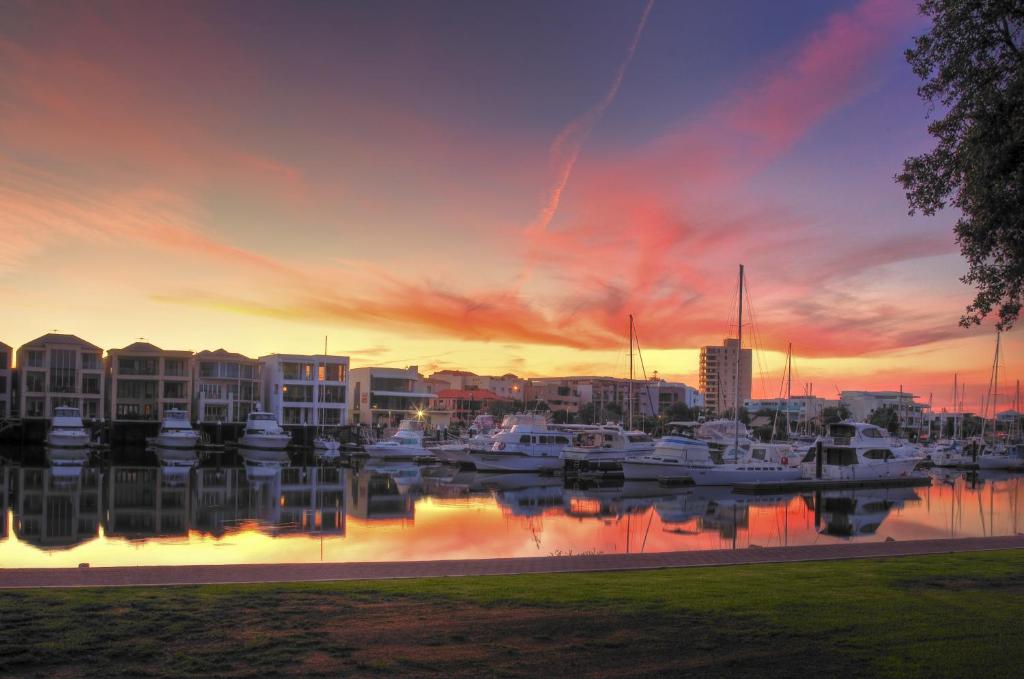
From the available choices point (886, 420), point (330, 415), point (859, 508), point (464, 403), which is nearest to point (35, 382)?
point (330, 415)

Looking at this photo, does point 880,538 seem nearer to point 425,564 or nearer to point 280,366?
point 425,564

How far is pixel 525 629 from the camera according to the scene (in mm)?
10688

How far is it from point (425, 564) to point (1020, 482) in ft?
211

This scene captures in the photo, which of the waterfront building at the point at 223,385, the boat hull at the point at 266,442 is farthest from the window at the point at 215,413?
the boat hull at the point at 266,442

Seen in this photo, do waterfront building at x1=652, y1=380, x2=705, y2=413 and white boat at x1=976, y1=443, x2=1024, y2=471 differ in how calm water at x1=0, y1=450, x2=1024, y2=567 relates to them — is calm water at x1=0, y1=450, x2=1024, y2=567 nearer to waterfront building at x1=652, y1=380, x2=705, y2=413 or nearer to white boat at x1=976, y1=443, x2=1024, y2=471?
white boat at x1=976, y1=443, x2=1024, y2=471

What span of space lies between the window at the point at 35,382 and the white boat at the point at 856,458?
8138 centimetres

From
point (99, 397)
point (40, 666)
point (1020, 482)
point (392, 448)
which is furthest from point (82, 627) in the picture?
point (99, 397)

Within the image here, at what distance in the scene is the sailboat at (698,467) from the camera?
51500 millimetres

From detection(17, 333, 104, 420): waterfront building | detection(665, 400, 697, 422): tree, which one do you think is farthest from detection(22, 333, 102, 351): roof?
detection(665, 400, 697, 422): tree

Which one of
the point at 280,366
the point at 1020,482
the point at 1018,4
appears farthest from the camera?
the point at 280,366

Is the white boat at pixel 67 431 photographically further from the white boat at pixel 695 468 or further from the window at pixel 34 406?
the white boat at pixel 695 468

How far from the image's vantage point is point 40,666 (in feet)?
28.5

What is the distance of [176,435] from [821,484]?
6054 cm

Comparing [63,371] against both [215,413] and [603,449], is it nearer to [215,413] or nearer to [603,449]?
[215,413]
